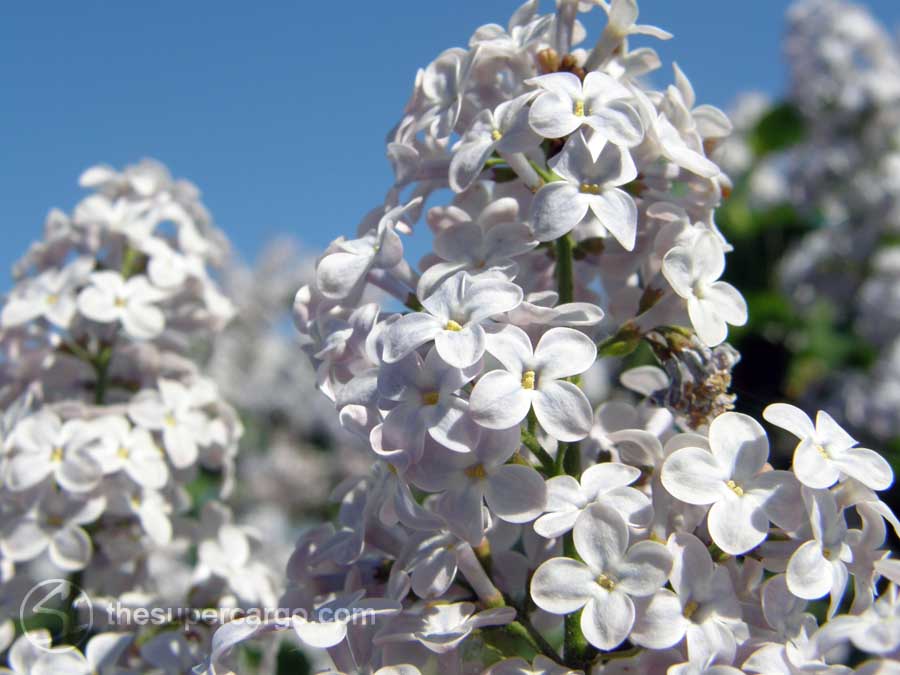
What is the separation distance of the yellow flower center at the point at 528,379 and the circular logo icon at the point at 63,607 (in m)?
1.18

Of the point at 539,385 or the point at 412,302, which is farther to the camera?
the point at 412,302

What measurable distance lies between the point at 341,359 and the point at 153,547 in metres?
0.93

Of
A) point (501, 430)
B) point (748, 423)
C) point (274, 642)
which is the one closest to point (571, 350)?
point (501, 430)

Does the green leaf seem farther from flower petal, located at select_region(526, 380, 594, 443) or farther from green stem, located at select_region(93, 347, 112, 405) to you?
flower petal, located at select_region(526, 380, 594, 443)

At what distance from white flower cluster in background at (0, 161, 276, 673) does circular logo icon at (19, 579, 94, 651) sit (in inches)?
0.4

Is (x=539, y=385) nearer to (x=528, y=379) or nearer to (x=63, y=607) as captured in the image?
(x=528, y=379)

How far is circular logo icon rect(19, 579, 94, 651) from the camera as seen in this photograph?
2088 millimetres

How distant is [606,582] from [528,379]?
0.90ft

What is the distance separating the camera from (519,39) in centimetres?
175

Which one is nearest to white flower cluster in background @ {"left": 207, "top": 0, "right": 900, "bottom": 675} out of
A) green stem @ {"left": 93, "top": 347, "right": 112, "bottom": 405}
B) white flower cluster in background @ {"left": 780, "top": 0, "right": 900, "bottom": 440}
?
green stem @ {"left": 93, "top": 347, "right": 112, "bottom": 405}

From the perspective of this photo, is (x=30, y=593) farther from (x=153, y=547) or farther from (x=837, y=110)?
(x=837, y=110)

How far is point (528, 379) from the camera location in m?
1.34

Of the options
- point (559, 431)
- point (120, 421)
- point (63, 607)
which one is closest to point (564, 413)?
point (559, 431)

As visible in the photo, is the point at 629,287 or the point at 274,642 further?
the point at 274,642
